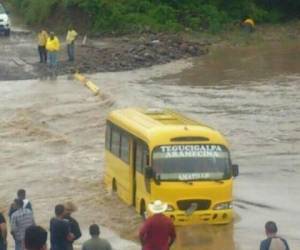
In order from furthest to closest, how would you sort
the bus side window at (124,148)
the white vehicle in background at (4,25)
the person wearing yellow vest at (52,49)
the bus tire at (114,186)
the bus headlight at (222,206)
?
the white vehicle in background at (4,25)
the person wearing yellow vest at (52,49)
the bus tire at (114,186)
the bus side window at (124,148)
the bus headlight at (222,206)

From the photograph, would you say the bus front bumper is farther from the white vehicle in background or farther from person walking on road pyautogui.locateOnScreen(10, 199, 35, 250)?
the white vehicle in background

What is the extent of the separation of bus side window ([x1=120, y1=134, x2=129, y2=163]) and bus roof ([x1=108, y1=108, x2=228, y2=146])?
22 centimetres

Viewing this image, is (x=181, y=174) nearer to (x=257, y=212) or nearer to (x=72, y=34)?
(x=257, y=212)

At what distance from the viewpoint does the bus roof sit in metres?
22.0

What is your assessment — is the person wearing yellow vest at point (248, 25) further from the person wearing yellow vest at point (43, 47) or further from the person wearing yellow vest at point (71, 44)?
the person wearing yellow vest at point (43, 47)

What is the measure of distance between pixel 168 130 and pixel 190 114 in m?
15.9

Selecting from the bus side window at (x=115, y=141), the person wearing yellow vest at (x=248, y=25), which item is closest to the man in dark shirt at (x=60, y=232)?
the bus side window at (x=115, y=141)

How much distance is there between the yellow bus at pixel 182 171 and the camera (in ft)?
70.1

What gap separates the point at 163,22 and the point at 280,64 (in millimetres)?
13049

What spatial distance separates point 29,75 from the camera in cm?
4819

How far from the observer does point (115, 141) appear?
25125 mm

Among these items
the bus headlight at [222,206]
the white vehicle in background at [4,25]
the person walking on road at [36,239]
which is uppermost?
the person walking on road at [36,239]

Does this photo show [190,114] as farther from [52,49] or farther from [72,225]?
[72,225]

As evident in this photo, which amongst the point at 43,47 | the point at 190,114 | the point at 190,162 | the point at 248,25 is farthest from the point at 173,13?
the point at 190,162
